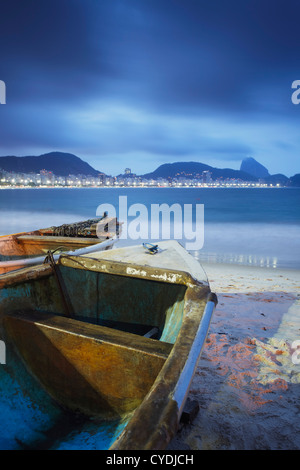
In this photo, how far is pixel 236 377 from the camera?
4.14 m

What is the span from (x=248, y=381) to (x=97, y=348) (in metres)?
2.35

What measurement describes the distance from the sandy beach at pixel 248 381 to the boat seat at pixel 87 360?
2.71ft

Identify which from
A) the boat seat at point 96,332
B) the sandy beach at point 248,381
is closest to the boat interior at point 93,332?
the boat seat at point 96,332

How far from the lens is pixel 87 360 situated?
2.94 meters

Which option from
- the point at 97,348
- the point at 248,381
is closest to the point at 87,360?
the point at 97,348

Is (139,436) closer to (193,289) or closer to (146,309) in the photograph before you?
(193,289)

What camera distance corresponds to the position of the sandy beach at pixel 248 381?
3088 millimetres

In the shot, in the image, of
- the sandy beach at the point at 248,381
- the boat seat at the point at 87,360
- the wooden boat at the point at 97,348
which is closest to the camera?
the wooden boat at the point at 97,348

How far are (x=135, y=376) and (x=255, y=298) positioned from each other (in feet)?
18.1

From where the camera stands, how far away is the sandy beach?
3088mm

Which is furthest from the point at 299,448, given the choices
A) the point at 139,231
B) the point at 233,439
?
the point at 139,231

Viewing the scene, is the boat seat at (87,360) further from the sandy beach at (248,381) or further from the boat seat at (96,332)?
the sandy beach at (248,381)

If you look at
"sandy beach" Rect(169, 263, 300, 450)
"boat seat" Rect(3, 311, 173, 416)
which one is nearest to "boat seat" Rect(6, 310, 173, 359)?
"boat seat" Rect(3, 311, 173, 416)

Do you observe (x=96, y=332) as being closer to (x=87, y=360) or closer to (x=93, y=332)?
(x=93, y=332)
